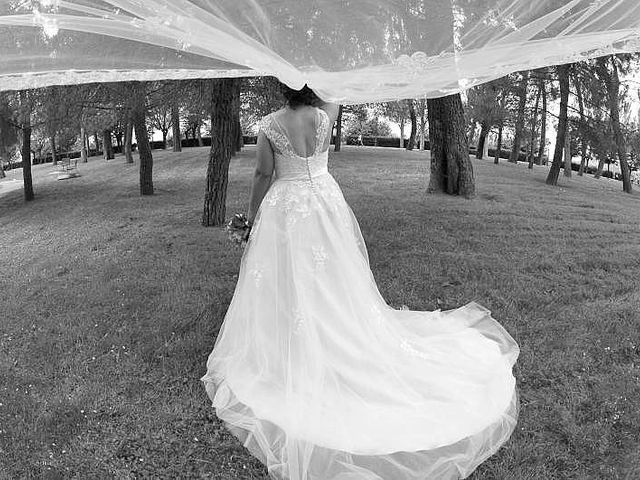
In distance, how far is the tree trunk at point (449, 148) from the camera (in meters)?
9.74

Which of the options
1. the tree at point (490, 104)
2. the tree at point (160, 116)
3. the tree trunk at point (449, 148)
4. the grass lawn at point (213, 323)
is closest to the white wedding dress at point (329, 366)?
the grass lawn at point (213, 323)

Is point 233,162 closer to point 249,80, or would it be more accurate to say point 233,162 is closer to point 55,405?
point 249,80

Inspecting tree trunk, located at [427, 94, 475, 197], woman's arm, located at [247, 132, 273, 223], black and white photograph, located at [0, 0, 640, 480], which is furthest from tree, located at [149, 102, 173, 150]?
woman's arm, located at [247, 132, 273, 223]

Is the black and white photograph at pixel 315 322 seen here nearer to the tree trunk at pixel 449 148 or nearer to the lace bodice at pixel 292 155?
the lace bodice at pixel 292 155

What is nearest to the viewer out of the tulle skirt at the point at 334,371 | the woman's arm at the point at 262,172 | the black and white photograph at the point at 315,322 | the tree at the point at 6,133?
the black and white photograph at the point at 315,322

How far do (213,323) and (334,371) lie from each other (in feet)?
6.21

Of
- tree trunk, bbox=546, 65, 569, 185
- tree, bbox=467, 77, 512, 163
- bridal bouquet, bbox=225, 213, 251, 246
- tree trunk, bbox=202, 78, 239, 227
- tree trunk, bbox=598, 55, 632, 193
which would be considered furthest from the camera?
tree, bbox=467, 77, 512, 163

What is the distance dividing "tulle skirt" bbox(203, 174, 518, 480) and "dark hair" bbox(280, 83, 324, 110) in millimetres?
524

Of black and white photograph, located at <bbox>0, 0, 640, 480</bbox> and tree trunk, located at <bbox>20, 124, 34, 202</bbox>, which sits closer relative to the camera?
black and white photograph, located at <bbox>0, 0, 640, 480</bbox>

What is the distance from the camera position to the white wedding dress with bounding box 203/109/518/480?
2830mm

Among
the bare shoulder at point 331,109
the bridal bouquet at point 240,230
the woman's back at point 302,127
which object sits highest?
the bare shoulder at point 331,109

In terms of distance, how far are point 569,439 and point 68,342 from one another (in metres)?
4.00

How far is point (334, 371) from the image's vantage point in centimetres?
324

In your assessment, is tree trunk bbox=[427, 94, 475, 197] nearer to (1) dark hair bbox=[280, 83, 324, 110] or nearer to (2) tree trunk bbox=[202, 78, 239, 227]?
(2) tree trunk bbox=[202, 78, 239, 227]
